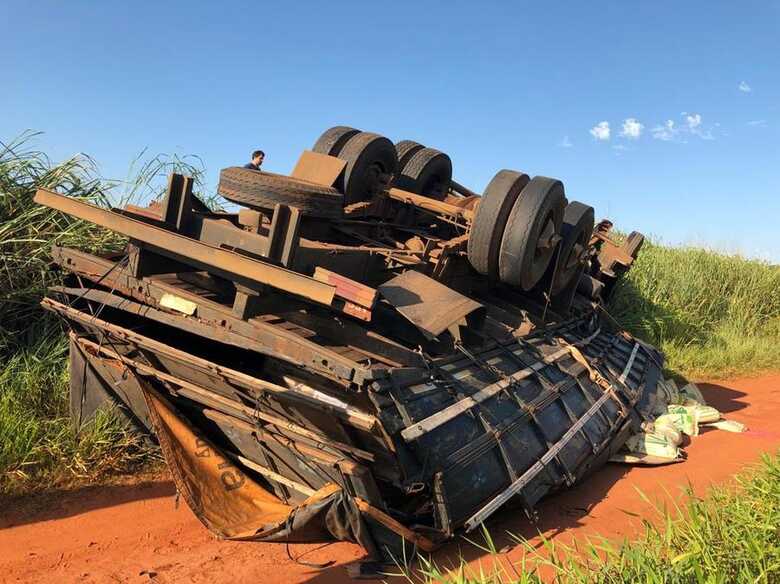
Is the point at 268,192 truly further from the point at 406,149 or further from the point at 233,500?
the point at 406,149

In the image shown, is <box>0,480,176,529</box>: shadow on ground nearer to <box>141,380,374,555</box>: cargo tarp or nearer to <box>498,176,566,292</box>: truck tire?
<box>141,380,374,555</box>: cargo tarp

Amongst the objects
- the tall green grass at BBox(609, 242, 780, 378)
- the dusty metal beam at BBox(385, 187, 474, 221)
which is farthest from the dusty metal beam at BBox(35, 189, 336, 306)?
the tall green grass at BBox(609, 242, 780, 378)

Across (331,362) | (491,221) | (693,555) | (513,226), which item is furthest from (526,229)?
(693,555)

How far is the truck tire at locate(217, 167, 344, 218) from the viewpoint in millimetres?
4176

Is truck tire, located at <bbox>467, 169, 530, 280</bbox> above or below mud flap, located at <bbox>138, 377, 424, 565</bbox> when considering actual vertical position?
above

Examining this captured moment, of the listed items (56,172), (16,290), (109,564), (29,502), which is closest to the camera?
(109,564)

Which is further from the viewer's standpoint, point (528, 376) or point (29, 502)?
point (528, 376)

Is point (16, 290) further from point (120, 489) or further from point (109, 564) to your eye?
point (109, 564)

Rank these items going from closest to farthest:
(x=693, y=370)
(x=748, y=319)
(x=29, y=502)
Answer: (x=29, y=502)
(x=693, y=370)
(x=748, y=319)

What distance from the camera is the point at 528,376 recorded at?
500cm

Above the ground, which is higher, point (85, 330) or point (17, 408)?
point (85, 330)

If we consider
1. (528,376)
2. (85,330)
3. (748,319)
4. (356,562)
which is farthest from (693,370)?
(85,330)

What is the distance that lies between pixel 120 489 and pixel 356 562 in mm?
2122

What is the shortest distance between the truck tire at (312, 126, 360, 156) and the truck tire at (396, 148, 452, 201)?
98 cm
